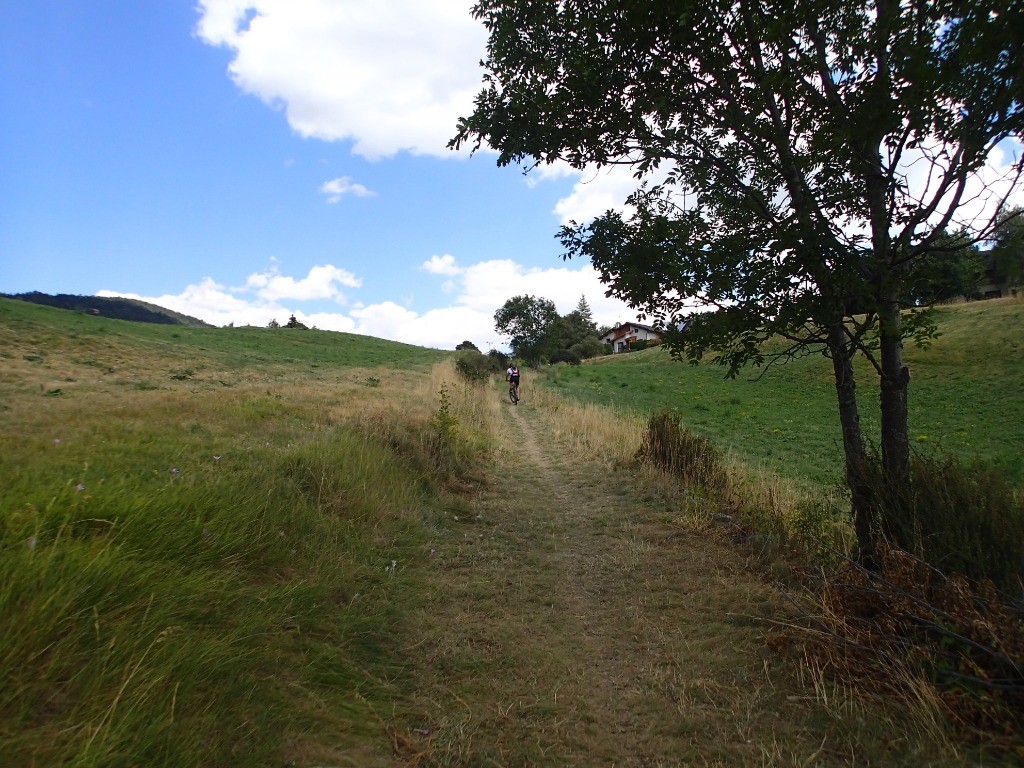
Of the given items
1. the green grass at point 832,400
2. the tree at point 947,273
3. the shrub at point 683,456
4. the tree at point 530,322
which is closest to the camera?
the tree at point 947,273

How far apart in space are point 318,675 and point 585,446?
9778 mm

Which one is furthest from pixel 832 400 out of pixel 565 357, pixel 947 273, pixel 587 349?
pixel 587 349

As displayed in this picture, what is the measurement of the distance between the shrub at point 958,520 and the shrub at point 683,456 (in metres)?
3.31

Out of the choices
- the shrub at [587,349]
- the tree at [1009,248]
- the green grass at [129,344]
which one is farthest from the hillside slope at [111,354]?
the shrub at [587,349]

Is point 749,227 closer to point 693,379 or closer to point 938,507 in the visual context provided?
point 938,507

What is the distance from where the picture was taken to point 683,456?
8.71 metres

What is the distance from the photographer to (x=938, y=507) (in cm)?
394

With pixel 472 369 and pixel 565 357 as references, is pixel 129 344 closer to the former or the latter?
pixel 472 369

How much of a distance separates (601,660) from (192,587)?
267 centimetres

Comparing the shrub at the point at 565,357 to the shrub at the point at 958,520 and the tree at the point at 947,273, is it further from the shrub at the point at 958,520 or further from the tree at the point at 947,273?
the shrub at the point at 958,520

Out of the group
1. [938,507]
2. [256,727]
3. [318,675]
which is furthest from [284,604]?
[938,507]

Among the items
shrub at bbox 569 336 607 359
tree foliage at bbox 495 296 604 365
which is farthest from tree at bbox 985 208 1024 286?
shrub at bbox 569 336 607 359

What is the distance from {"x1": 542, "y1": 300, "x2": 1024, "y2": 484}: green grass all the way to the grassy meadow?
517 centimetres

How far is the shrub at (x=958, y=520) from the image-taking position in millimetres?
3588
